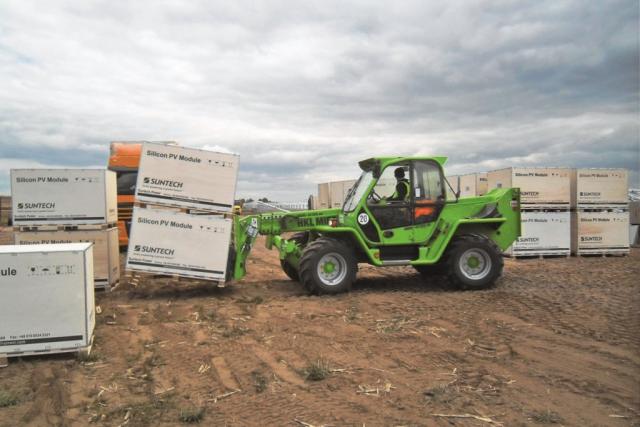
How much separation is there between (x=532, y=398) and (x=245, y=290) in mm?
6040

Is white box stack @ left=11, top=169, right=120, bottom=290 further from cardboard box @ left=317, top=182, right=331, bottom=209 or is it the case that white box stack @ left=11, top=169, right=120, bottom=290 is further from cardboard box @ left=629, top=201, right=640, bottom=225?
cardboard box @ left=629, top=201, right=640, bottom=225

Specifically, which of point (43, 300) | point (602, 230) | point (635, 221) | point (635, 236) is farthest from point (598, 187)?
point (43, 300)

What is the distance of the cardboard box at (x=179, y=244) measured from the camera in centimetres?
845

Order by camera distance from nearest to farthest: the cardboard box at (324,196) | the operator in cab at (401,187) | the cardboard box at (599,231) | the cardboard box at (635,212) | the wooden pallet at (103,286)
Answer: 1. the operator in cab at (401,187)
2. the wooden pallet at (103,286)
3. the cardboard box at (599,231)
4. the cardboard box at (635,212)
5. the cardboard box at (324,196)

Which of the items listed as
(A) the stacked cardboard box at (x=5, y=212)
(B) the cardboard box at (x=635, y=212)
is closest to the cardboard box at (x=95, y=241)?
(B) the cardboard box at (x=635, y=212)

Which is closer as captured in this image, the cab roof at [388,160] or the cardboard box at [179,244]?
the cardboard box at [179,244]

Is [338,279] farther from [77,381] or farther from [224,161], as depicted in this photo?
[77,381]

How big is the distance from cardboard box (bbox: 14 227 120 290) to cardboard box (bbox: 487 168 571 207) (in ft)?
32.2

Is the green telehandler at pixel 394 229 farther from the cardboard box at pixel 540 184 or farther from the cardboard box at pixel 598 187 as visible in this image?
the cardboard box at pixel 598 187

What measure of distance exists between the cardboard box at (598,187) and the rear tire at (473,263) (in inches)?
240

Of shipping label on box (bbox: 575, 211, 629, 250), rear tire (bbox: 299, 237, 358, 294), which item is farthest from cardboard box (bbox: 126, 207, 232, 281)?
shipping label on box (bbox: 575, 211, 629, 250)

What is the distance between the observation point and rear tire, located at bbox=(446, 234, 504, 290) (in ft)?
29.9

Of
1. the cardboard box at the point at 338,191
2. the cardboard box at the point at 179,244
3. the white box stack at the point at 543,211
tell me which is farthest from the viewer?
the cardboard box at the point at 338,191

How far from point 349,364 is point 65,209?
20.9 ft
